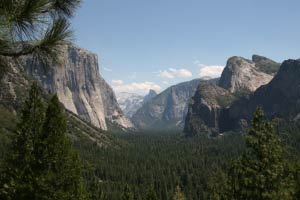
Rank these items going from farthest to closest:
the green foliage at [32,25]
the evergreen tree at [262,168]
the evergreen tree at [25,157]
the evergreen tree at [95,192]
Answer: the evergreen tree at [95,192], the evergreen tree at [25,157], the evergreen tree at [262,168], the green foliage at [32,25]

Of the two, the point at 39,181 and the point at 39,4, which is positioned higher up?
the point at 39,4

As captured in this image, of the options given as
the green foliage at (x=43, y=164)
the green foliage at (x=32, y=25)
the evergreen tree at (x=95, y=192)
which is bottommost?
the evergreen tree at (x=95, y=192)

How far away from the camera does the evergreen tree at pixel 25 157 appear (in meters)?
22.2

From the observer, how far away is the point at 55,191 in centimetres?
2219

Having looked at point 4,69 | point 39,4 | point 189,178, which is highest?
point 39,4

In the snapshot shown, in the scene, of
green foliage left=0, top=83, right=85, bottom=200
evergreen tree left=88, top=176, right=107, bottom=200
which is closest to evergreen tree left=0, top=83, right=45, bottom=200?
green foliage left=0, top=83, right=85, bottom=200

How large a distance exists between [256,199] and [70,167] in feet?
38.8

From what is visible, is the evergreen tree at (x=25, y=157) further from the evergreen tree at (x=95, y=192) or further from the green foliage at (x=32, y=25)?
the evergreen tree at (x=95, y=192)

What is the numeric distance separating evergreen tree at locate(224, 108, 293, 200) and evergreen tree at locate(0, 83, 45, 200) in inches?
505

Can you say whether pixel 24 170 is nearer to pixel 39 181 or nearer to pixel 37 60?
pixel 39 181

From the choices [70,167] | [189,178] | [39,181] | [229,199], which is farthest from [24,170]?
[189,178]

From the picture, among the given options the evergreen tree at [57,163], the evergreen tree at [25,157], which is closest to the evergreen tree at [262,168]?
the evergreen tree at [57,163]

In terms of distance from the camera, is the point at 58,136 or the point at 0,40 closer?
the point at 0,40

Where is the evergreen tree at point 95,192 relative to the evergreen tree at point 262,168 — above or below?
below
